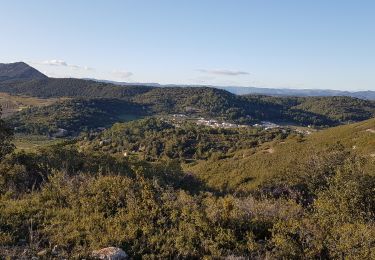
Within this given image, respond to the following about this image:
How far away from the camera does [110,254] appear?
922 centimetres

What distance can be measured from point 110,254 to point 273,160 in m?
58.8


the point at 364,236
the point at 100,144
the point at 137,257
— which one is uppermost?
the point at 364,236

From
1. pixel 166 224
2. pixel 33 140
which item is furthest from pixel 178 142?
pixel 166 224

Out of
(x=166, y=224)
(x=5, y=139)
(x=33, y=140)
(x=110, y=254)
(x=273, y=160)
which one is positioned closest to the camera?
(x=110, y=254)

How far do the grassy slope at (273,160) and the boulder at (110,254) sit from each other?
42.6 m

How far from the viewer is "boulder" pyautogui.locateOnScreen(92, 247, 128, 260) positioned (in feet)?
30.1

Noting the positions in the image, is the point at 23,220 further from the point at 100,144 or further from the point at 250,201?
the point at 100,144

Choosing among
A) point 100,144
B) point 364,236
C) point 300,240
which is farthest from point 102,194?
point 100,144

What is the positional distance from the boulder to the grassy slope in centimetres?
4262

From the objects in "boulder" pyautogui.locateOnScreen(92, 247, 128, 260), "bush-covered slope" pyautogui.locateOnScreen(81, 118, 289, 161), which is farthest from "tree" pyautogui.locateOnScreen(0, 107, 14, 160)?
"bush-covered slope" pyautogui.locateOnScreen(81, 118, 289, 161)

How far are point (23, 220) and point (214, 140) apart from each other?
4805 inches

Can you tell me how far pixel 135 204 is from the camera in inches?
466

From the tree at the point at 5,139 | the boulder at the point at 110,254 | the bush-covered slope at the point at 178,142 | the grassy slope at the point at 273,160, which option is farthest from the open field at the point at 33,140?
the boulder at the point at 110,254

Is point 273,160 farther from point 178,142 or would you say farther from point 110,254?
point 178,142
